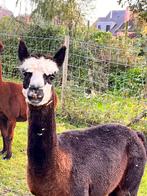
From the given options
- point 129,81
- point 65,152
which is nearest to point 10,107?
point 65,152

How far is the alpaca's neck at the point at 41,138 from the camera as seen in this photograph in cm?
304

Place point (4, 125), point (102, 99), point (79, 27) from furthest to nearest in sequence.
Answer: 1. point (79, 27)
2. point (102, 99)
3. point (4, 125)

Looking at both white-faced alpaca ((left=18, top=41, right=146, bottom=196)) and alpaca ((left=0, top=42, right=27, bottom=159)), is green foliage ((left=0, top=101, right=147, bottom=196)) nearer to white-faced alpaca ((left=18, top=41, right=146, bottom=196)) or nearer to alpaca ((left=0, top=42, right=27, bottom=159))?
alpaca ((left=0, top=42, right=27, bottom=159))

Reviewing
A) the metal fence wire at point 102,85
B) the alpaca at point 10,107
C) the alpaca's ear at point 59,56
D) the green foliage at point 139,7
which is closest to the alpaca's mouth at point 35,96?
the alpaca's ear at point 59,56

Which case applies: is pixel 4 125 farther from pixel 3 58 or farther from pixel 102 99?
pixel 3 58

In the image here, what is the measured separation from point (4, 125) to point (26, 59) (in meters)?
3.12

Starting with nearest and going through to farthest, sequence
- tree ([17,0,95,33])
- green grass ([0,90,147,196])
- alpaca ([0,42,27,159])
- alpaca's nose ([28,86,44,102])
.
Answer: alpaca's nose ([28,86,44,102]), alpaca ([0,42,27,159]), green grass ([0,90,147,196]), tree ([17,0,95,33])

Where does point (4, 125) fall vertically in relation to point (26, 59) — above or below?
below

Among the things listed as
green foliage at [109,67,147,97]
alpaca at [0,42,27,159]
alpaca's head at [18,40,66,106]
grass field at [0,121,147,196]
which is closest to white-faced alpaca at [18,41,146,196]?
alpaca's head at [18,40,66,106]

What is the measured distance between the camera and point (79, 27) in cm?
1262

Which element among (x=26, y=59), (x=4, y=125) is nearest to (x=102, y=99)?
(x=4, y=125)

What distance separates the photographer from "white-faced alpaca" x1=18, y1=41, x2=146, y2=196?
303cm

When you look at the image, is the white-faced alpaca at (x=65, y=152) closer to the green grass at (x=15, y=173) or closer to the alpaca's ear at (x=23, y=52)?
the alpaca's ear at (x=23, y=52)

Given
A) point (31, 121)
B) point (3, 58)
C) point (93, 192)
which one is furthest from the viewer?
point (3, 58)
